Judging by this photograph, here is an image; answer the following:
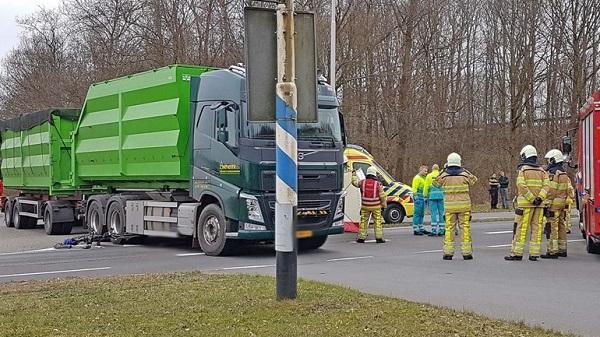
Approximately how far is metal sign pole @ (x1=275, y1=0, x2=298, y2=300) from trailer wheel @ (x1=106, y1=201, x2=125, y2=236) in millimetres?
10773

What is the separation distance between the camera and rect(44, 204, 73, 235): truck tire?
2159 cm

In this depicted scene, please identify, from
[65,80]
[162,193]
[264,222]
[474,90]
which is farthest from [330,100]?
[65,80]

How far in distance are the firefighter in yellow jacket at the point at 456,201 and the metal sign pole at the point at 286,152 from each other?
20.8ft

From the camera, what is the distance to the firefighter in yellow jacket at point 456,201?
13656mm

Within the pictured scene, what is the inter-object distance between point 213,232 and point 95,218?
5217 mm

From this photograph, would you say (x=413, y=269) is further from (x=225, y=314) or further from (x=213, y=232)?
(x=225, y=314)

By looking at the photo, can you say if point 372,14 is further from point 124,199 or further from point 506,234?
point 124,199

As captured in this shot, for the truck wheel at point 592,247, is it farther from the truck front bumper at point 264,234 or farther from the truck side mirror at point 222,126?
the truck side mirror at point 222,126

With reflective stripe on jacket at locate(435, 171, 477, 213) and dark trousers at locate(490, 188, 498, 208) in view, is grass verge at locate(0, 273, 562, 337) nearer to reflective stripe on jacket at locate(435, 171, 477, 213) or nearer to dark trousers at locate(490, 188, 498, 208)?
reflective stripe on jacket at locate(435, 171, 477, 213)

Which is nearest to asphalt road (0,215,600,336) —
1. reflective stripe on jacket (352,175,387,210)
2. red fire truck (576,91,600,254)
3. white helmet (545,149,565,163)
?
red fire truck (576,91,600,254)

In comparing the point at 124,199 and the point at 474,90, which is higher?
the point at 474,90

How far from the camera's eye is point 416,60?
40.3 meters

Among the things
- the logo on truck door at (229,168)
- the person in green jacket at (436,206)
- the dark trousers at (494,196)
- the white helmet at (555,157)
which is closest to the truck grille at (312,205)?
the logo on truck door at (229,168)

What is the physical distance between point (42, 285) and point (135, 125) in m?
7.41
